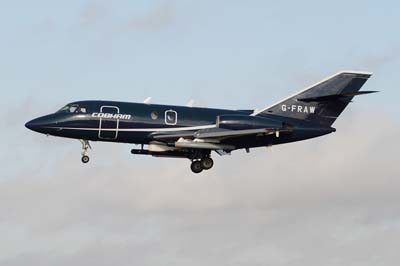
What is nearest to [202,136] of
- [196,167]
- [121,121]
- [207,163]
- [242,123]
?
[242,123]

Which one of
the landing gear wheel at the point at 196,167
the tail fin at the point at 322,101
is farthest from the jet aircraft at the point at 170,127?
the tail fin at the point at 322,101

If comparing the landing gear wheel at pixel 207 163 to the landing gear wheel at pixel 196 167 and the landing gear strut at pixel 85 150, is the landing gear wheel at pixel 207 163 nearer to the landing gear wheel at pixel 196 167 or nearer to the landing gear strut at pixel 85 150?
the landing gear wheel at pixel 196 167

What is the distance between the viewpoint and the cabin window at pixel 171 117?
179 feet

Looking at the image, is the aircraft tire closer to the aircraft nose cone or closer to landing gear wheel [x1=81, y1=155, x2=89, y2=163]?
landing gear wheel [x1=81, y1=155, x2=89, y2=163]

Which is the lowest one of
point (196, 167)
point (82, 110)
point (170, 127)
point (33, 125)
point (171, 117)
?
point (196, 167)

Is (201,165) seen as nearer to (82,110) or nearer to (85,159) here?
(85,159)

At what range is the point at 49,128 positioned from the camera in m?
54.2

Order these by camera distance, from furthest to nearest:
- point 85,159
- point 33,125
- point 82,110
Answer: point 85,159
point 33,125
point 82,110

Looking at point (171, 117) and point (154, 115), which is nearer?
point (154, 115)

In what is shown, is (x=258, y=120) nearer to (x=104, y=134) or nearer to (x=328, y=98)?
(x=328, y=98)

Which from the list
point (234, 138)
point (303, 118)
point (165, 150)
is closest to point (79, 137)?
point (165, 150)

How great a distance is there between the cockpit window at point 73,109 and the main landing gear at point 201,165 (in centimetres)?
707

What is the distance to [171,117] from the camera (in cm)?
5462

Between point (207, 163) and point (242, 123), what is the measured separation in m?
3.64
